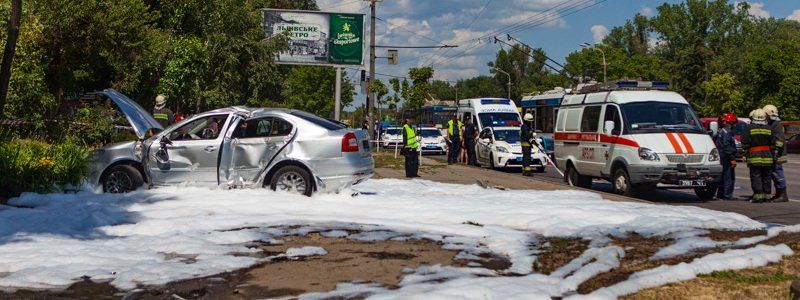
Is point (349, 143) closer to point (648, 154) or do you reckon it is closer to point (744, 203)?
point (648, 154)

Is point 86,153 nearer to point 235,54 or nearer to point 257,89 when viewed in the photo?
point 235,54

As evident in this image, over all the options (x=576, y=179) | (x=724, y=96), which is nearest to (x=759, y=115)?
(x=576, y=179)

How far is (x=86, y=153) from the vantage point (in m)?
12.8

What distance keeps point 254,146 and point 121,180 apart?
2189 millimetres

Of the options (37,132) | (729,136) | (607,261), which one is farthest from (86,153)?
(729,136)

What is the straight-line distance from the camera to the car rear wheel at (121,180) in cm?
1229

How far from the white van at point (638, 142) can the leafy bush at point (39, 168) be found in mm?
9673

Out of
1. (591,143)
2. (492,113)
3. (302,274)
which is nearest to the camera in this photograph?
(302,274)

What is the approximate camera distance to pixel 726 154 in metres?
15.8

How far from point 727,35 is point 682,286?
4042 inches

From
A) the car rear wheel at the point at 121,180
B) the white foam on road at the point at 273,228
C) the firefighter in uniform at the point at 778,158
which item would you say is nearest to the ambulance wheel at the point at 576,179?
the firefighter in uniform at the point at 778,158

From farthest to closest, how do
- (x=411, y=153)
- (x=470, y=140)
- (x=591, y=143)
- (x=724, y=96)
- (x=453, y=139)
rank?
(x=724, y=96) → (x=453, y=139) → (x=470, y=140) → (x=411, y=153) → (x=591, y=143)

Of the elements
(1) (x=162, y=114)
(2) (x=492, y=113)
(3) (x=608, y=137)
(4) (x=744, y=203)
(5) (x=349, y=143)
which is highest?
(2) (x=492, y=113)

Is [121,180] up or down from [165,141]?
down
